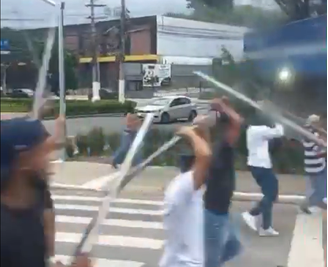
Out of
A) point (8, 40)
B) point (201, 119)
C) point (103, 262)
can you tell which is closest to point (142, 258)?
point (103, 262)

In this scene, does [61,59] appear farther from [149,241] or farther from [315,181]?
[149,241]

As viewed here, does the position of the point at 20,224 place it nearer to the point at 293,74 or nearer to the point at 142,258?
the point at 293,74

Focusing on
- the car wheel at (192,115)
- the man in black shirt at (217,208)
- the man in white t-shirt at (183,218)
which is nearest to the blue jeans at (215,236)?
the man in black shirt at (217,208)

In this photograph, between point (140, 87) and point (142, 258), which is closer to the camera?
point (140, 87)

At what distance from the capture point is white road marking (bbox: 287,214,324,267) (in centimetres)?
461

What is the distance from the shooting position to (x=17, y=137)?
1.47 m

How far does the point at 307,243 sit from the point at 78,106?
3707 millimetres

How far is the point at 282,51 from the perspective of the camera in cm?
217

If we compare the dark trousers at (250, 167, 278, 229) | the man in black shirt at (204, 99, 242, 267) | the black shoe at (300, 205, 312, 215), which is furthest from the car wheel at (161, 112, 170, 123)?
the black shoe at (300, 205, 312, 215)

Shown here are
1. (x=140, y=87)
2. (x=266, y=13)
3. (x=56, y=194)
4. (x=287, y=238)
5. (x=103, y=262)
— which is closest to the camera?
(x=140, y=87)

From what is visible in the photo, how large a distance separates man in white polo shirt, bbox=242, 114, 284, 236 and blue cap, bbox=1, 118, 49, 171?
107 cm

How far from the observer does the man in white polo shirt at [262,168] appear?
2625 millimetres

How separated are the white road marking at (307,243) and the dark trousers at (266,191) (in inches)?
10.0

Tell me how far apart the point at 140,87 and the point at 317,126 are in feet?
3.03
